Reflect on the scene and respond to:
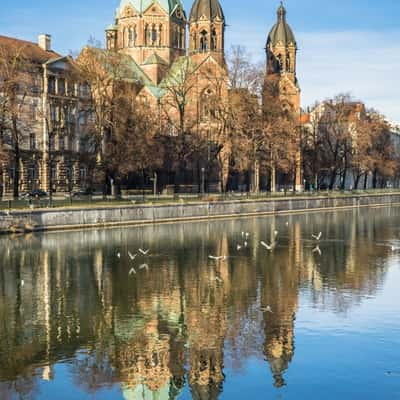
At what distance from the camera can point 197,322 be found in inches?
A: 941

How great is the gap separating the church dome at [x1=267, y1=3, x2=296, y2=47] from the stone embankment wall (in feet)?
104

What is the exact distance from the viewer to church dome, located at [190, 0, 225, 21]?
9688 centimetres

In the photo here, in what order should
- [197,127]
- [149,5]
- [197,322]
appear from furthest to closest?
[149,5] < [197,127] < [197,322]

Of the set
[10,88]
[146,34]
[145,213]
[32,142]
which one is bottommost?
[145,213]

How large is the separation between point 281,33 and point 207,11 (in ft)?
46.1

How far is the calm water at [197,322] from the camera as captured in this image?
58.5ft

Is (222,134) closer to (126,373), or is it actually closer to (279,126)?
(279,126)

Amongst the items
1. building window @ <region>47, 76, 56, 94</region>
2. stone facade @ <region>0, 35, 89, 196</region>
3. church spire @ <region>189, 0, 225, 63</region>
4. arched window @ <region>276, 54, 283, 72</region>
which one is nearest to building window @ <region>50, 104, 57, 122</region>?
stone facade @ <region>0, 35, 89, 196</region>

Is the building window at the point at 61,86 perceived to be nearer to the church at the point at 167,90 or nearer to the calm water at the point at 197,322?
the church at the point at 167,90

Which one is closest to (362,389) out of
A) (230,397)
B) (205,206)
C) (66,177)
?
(230,397)

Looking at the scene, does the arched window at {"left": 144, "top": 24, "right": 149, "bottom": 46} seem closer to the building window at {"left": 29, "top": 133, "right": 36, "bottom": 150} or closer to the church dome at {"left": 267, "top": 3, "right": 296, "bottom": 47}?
the church dome at {"left": 267, "top": 3, "right": 296, "bottom": 47}

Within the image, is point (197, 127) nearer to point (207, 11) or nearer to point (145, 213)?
point (145, 213)

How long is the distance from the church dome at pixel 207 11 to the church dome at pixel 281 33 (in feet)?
37.0

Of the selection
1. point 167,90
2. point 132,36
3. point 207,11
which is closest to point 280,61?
point 207,11
